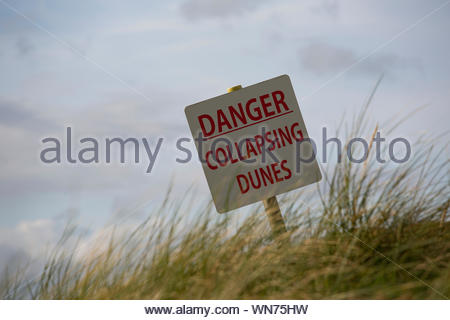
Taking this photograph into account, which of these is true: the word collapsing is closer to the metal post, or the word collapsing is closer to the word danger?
the word danger

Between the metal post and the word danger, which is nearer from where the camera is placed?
the metal post

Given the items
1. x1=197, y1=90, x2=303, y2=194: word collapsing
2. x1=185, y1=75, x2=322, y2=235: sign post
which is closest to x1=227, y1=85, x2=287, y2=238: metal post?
x1=185, y1=75, x2=322, y2=235: sign post

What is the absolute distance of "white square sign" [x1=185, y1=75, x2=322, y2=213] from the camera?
3.26 m

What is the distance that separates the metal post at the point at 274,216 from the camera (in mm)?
2953

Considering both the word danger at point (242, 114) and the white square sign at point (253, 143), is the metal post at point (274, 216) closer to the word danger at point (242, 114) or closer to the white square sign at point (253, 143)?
the white square sign at point (253, 143)

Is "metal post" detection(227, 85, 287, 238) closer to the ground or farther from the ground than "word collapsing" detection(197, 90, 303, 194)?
closer to the ground

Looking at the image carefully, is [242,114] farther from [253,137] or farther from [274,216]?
[274,216]

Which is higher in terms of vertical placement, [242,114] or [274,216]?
[242,114]

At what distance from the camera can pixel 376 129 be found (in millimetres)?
3205

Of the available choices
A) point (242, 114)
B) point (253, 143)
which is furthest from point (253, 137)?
point (242, 114)

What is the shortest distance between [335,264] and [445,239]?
32.2 inches

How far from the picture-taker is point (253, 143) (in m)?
3.31
